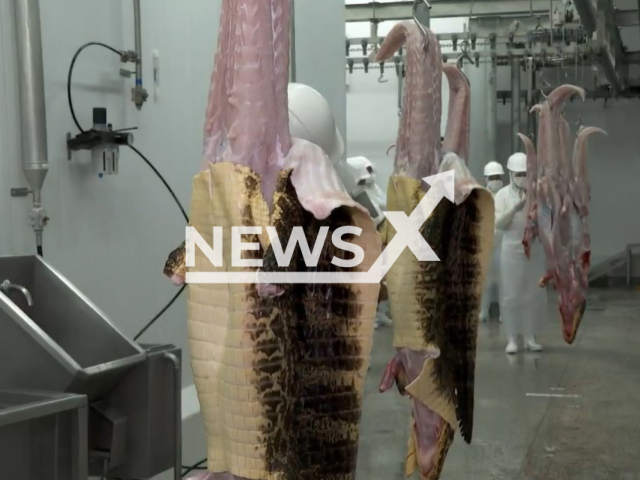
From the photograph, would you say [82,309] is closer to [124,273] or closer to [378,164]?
[124,273]

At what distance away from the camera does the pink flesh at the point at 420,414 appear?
186 centimetres

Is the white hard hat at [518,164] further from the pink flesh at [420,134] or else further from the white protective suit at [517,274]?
the pink flesh at [420,134]

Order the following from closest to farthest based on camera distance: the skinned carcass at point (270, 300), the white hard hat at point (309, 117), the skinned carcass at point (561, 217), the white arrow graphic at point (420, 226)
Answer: the skinned carcass at point (270, 300), the white hard hat at point (309, 117), the white arrow graphic at point (420, 226), the skinned carcass at point (561, 217)

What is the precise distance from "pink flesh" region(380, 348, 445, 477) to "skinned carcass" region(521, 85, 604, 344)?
256 centimetres

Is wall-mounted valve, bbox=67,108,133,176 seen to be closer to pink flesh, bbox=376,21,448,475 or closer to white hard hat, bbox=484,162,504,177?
pink flesh, bbox=376,21,448,475

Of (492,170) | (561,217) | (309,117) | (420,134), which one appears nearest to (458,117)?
(420,134)

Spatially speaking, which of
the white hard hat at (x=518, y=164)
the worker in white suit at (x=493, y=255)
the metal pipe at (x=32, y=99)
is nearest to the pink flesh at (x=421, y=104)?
the metal pipe at (x=32, y=99)

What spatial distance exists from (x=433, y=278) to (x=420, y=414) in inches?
12.5

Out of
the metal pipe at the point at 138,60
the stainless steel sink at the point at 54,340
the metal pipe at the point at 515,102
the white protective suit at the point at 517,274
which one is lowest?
the white protective suit at the point at 517,274

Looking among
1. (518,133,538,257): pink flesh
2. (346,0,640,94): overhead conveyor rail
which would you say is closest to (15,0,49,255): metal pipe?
(518,133,538,257): pink flesh

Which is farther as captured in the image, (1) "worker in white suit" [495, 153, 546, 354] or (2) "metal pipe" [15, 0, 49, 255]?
(1) "worker in white suit" [495, 153, 546, 354]

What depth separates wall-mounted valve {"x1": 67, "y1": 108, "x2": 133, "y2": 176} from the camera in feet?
8.67

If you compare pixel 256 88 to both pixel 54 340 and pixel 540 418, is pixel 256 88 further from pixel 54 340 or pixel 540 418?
pixel 540 418

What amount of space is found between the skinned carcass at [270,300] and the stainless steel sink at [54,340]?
1.63ft
